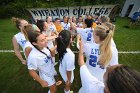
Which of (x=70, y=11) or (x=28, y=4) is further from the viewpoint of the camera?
(x=28, y=4)

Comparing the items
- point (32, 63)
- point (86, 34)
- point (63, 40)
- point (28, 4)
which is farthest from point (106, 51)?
point (28, 4)

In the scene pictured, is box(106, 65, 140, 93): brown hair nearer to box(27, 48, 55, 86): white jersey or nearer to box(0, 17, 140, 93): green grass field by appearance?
box(27, 48, 55, 86): white jersey

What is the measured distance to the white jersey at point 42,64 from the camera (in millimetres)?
4285

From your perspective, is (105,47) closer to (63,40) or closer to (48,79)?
(63,40)

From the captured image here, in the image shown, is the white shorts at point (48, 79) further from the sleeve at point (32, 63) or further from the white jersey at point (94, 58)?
the white jersey at point (94, 58)

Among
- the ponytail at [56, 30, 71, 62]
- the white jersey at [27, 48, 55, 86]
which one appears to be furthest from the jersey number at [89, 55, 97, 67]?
the white jersey at [27, 48, 55, 86]

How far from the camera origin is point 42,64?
177 inches

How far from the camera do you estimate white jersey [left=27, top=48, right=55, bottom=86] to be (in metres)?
4.29

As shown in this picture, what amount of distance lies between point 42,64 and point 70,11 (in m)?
10.7

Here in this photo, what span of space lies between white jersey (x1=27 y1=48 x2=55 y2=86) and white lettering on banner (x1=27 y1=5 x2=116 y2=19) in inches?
393

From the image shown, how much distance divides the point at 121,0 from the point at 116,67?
29.5 meters

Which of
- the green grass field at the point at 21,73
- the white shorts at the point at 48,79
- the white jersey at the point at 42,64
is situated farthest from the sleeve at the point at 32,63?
the green grass field at the point at 21,73

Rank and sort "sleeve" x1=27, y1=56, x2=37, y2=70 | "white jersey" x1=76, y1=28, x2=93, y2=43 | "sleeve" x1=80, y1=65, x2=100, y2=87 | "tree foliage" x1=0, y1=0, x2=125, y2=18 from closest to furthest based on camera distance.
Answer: "sleeve" x1=80, y1=65, x2=100, y2=87, "sleeve" x1=27, y1=56, x2=37, y2=70, "white jersey" x1=76, y1=28, x2=93, y2=43, "tree foliage" x1=0, y1=0, x2=125, y2=18

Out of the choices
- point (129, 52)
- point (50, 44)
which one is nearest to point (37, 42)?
point (50, 44)
